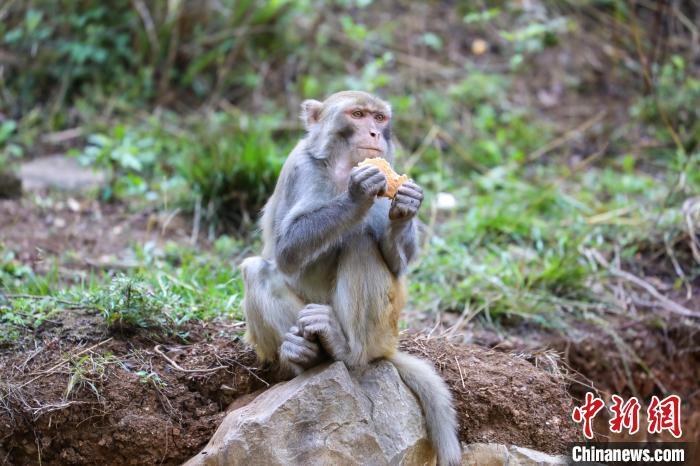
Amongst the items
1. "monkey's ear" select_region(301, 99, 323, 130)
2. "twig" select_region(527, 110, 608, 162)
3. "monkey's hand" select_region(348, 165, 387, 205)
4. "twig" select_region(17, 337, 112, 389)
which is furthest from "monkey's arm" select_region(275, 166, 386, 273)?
"twig" select_region(527, 110, 608, 162)

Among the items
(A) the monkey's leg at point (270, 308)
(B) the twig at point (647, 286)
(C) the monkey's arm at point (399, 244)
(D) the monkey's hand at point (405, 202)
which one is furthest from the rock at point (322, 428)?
(B) the twig at point (647, 286)

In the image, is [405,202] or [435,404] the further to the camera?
[435,404]

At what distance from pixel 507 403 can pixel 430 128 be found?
20.0ft

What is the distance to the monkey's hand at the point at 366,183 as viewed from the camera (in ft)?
15.0

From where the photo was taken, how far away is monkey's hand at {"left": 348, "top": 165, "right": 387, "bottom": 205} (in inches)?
180

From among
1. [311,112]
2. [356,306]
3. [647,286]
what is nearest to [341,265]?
[356,306]

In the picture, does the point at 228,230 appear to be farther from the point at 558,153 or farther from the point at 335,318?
the point at 558,153

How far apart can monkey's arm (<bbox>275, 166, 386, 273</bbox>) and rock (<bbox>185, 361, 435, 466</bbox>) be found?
657 mm

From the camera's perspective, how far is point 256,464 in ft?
15.3

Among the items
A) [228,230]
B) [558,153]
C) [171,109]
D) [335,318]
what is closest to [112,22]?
[171,109]

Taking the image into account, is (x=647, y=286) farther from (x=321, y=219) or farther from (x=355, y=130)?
(x=321, y=219)

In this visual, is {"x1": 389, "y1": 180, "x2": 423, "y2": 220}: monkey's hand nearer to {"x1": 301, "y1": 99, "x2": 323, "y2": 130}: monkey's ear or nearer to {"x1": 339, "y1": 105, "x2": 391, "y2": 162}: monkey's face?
{"x1": 339, "y1": 105, "x2": 391, "y2": 162}: monkey's face

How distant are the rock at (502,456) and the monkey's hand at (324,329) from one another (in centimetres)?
101

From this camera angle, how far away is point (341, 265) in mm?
4895
